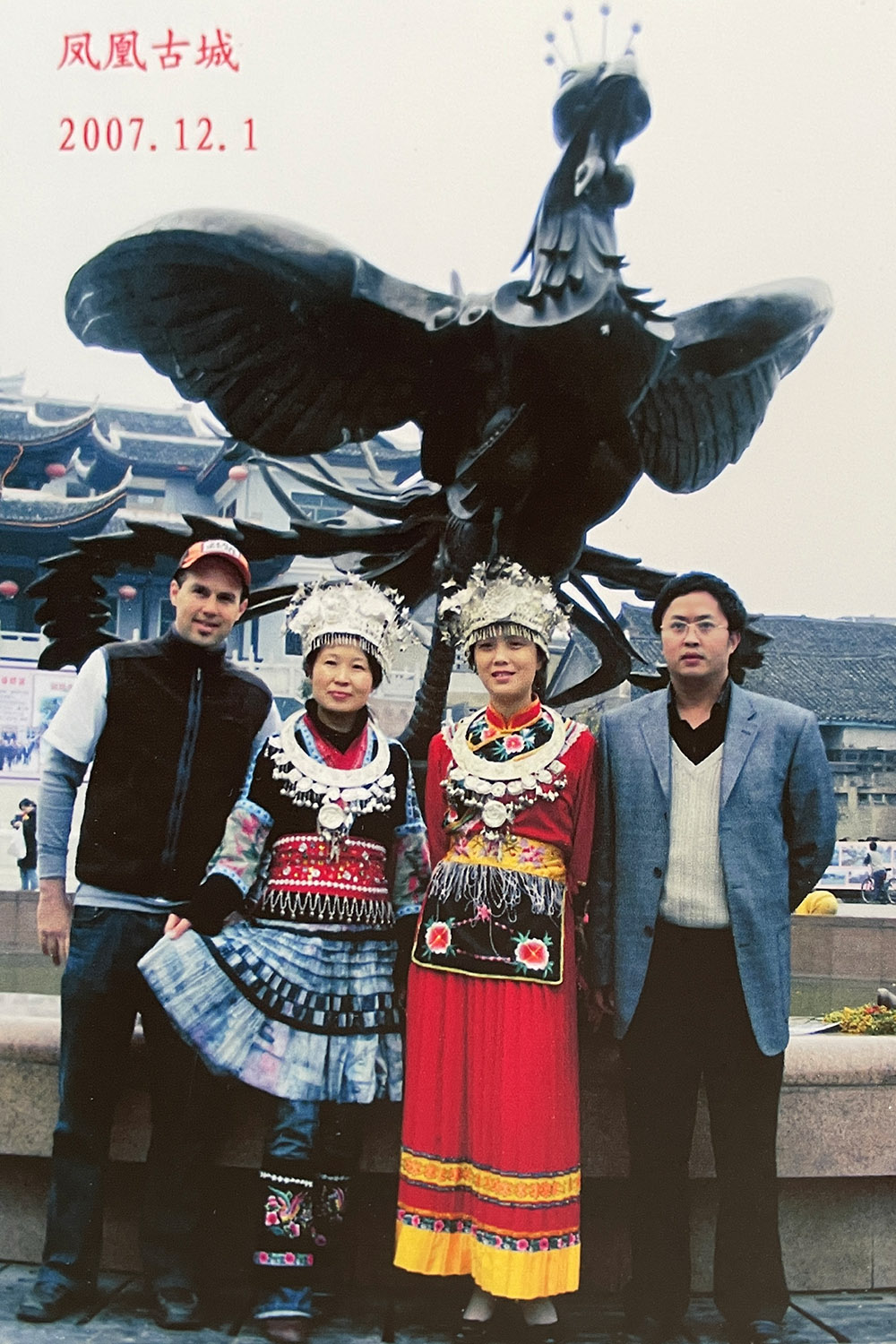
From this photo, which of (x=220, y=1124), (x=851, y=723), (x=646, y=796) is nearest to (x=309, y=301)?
(x=646, y=796)

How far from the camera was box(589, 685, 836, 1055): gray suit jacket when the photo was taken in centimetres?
218

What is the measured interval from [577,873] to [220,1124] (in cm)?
93

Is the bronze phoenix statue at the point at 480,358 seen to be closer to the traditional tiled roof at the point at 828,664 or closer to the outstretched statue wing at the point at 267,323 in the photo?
the outstretched statue wing at the point at 267,323

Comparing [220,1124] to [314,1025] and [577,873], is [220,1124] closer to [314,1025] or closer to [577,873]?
[314,1025]

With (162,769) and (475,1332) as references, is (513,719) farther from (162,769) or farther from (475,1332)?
(475,1332)

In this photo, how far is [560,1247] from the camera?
2094mm

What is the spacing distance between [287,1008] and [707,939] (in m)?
0.85

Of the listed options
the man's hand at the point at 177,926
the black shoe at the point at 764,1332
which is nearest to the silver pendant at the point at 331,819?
the man's hand at the point at 177,926

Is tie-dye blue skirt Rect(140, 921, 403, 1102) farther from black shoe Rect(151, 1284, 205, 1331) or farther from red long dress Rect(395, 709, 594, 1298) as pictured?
black shoe Rect(151, 1284, 205, 1331)

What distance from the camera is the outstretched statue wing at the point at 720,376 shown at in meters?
2.98

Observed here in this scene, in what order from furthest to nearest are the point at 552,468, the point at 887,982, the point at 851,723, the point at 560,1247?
the point at 851,723
the point at 887,982
the point at 552,468
the point at 560,1247

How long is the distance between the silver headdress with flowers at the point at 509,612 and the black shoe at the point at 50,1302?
5.03 feet

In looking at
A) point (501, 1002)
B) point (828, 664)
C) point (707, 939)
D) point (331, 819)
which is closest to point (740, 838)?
point (707, 939)

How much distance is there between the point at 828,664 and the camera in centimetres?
2319
